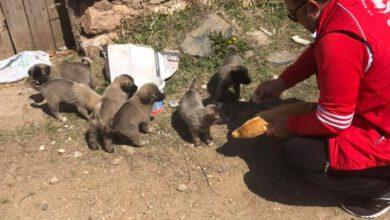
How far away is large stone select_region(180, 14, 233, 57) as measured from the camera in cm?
668

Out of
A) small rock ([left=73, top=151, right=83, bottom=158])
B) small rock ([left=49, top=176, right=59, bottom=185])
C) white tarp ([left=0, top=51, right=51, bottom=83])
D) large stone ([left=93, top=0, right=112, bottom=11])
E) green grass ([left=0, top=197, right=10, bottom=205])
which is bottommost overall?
green grass ([left=0, top=197, right=10, bottom=205])

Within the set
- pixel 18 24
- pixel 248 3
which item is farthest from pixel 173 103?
pixel 18 24

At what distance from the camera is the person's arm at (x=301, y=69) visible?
4.58m

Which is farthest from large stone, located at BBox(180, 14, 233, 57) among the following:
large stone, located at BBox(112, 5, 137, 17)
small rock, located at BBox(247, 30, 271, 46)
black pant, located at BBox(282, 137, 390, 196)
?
black pant, located at BBox(282, 137, 390, 196)

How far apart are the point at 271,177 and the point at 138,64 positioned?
103 inches

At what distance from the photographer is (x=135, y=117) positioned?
515cm

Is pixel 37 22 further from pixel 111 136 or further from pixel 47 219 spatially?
pixel 47 219

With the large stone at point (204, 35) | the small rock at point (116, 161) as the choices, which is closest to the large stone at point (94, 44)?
the large stone at point (204, 35)

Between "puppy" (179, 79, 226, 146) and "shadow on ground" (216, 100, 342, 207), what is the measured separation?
0.31 metres

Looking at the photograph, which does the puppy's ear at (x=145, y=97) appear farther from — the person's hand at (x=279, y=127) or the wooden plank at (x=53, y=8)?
the wooden plank at (x=53, y=8)

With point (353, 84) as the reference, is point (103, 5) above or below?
below

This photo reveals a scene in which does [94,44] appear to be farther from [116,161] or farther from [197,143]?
[197,143]

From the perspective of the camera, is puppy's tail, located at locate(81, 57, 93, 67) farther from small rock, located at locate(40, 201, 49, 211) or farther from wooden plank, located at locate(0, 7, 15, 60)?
small rock, located at locate(40, 201, 49, 211)

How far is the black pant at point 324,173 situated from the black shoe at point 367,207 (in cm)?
13
